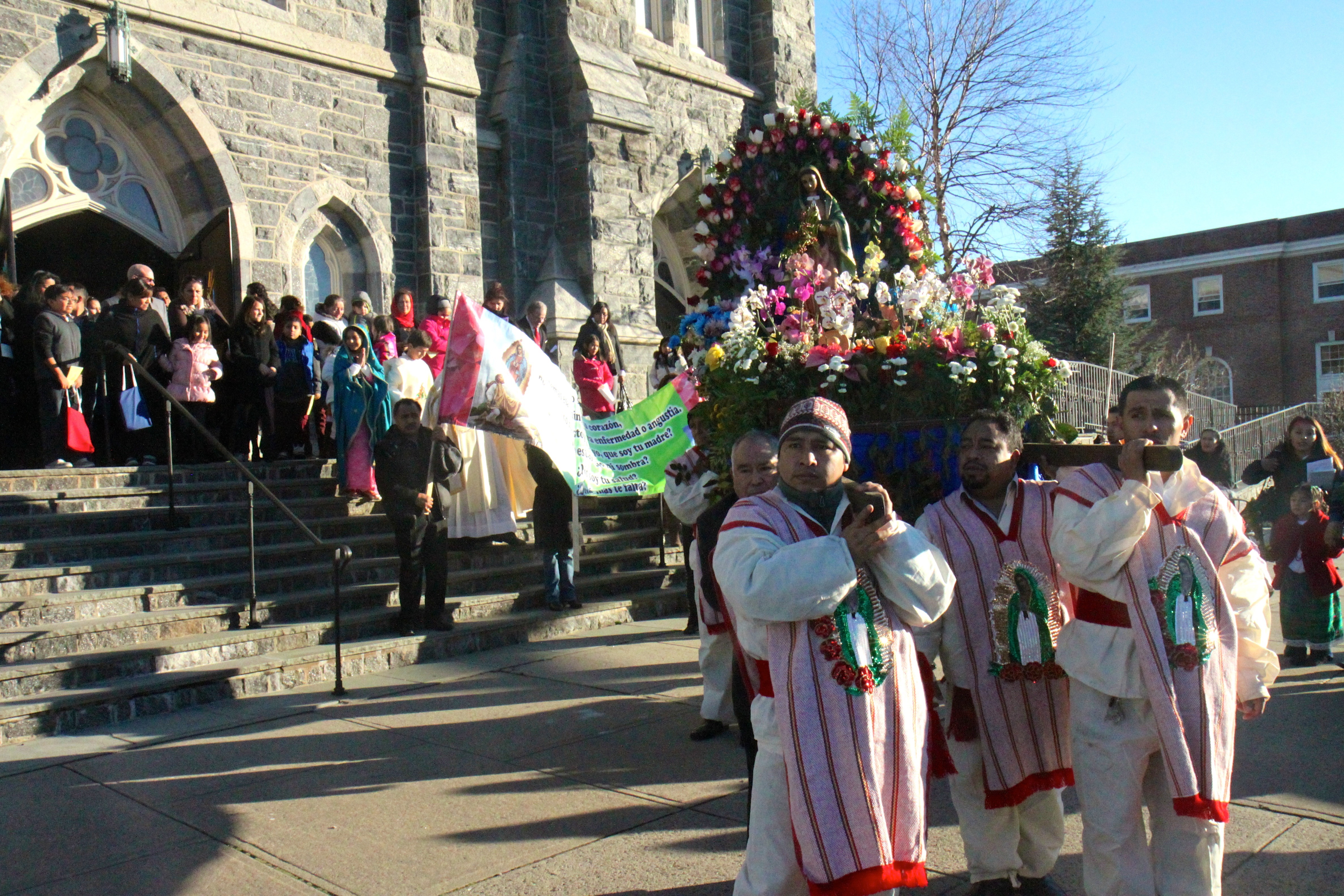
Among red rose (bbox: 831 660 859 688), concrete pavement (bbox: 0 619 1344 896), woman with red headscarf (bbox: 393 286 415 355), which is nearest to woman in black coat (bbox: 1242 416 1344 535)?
concrete pavement (bbox: 0 619 1344 896)

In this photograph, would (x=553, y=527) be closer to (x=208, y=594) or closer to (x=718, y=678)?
(x=208, y=594)

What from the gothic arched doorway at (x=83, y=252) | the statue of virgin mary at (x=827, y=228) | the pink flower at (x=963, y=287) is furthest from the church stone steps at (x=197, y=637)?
the gothic arched doorway at (x=83, y=252)

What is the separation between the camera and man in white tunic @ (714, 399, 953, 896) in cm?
266

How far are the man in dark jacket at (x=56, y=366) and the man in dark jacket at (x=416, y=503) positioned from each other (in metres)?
2.62

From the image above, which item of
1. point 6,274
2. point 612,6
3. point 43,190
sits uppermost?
point 612,6

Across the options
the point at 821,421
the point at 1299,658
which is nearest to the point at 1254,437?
the point at 1299,658

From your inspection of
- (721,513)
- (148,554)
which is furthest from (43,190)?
(721,513)

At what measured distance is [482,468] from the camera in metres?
8.92

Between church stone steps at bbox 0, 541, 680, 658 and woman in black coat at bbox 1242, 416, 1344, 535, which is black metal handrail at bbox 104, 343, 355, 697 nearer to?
church stone steps at bbox 0, 541, 680, 658

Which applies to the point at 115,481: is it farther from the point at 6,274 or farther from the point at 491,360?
the point at 491,360

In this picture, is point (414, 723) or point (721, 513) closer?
point (721, 513)

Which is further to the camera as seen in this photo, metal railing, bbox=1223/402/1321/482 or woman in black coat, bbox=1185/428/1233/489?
metal railing, bbox=1223/402/1321/482

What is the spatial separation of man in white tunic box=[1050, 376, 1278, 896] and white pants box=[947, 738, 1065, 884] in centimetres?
19

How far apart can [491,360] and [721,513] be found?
2.71 meters
